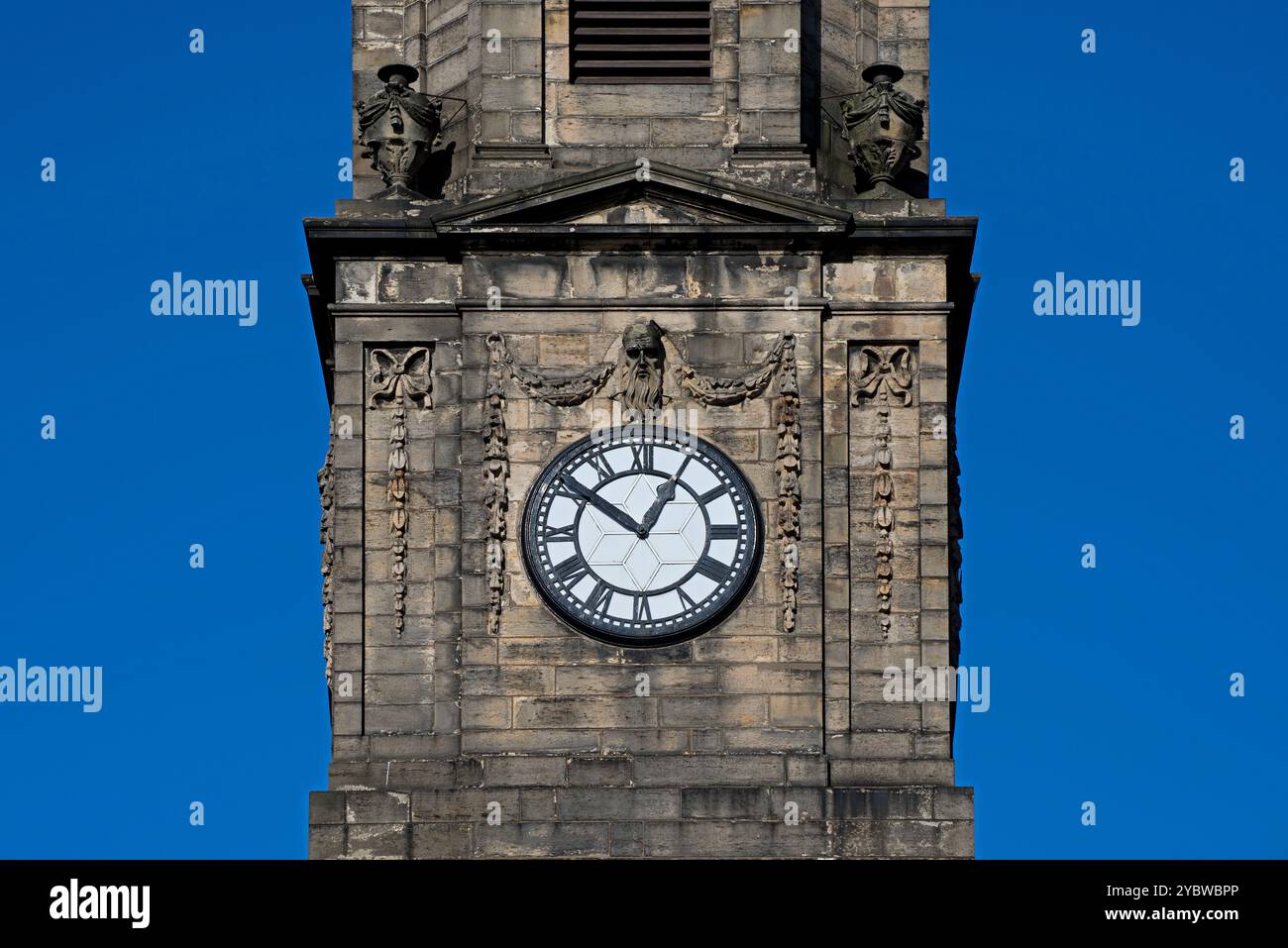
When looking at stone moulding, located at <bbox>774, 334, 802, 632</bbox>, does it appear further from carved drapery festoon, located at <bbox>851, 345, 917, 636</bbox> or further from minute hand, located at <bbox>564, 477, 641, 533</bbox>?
minute hand, located at <bbox>564, 477, 641, 533</bbox>

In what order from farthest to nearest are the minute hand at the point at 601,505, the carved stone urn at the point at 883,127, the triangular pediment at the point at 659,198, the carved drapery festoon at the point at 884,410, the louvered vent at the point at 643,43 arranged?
the louvered vent at the point at 643,43 → the carved stone urn at the point at 883,127 → the triangular pediment at the point at 659,198 → the carved drapery festoon at the point at 884,410 → the minute hand at the point at 601,505

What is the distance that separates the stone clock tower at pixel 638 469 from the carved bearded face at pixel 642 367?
0.03m

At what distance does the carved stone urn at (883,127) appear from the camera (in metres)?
73.1

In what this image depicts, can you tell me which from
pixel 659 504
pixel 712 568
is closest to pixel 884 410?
pixel 712 568

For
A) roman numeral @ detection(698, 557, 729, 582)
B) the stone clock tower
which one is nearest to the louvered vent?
the stone clock tower

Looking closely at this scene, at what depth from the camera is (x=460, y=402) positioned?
7212 cm

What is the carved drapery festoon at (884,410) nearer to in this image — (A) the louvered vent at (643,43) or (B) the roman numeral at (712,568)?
(B) the roman numeral at (712,568)

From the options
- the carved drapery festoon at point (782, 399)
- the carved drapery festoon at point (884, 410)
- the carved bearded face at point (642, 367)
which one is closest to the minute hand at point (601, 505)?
the carved bearded face at point (642, 367)

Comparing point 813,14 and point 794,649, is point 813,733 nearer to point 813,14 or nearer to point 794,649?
point 794,649

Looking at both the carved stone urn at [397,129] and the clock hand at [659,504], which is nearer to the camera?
the clock hand at [659,504]

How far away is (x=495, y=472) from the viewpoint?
71562 millimetres
